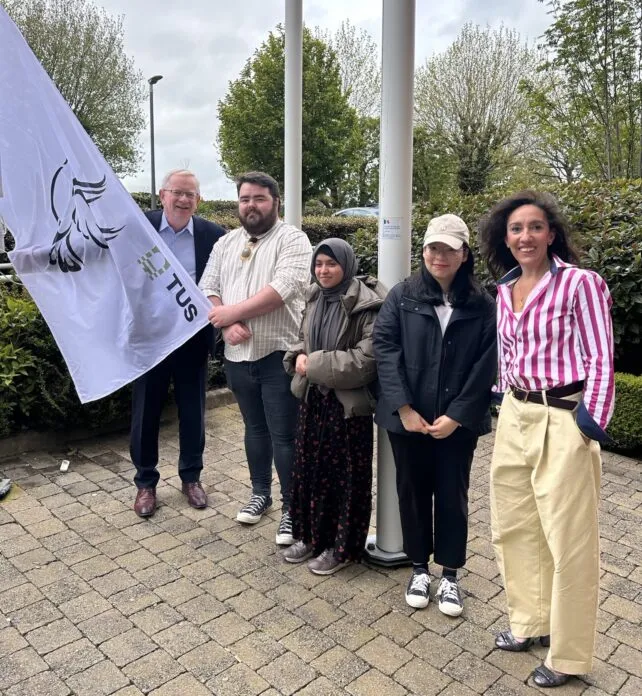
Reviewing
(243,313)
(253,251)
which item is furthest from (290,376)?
(253,251)

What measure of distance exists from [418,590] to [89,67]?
28555 millimetres

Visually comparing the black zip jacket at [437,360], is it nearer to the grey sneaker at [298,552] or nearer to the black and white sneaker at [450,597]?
the black and white sneaker at [450,597]

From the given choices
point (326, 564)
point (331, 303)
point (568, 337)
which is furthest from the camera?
point (326, 564)

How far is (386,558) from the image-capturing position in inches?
139

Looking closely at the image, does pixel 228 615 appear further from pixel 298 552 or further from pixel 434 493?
pixel 434 493

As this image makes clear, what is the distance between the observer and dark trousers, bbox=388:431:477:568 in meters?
3.06

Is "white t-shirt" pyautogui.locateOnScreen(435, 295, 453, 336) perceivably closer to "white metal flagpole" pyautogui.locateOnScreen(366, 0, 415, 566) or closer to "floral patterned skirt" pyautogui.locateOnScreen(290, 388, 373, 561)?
"white metal flagpole" pyautogui.locateOnScreen(366, 0, 415, 566)

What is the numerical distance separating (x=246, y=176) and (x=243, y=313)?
0.77 m

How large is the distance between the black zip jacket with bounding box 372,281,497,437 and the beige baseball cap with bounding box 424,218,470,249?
256 mm

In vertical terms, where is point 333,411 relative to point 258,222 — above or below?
below

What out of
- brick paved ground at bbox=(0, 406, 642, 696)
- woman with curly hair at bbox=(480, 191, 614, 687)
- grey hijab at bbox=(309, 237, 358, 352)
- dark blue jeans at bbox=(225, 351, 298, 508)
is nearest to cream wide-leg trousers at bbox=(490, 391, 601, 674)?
woman with curly hair at bbox=(480, 191, 614, 687)

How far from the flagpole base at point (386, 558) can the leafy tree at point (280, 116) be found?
2231 centimetres

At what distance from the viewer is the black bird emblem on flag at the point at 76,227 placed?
3.60m

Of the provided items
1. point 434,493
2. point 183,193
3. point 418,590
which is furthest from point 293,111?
point 418,590
